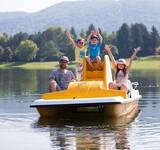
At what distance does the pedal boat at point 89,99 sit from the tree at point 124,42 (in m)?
129

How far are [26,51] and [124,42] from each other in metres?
25.0

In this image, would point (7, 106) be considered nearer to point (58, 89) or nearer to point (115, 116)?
point (58, 89)

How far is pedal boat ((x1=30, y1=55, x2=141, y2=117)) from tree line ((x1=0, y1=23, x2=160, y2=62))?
119 m

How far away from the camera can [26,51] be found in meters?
150

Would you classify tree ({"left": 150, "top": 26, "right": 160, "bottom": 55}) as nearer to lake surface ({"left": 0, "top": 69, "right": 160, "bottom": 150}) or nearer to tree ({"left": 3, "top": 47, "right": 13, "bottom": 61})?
tree ({"left": 3, "top": 47, "right": 13, "bottom": 61})

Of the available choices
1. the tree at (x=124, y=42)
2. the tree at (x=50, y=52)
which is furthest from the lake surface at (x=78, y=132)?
the tree at (x=50, y=52)

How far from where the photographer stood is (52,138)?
602 inches

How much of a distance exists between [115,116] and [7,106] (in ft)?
19.8

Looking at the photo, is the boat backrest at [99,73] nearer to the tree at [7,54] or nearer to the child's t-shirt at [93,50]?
the child's t-shirt at [93,50]

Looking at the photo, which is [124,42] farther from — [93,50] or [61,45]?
[93,50]

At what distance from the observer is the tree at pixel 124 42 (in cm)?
14925

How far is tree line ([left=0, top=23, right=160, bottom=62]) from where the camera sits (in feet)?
488

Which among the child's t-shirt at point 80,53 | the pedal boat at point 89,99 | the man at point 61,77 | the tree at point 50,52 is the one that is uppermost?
the child's t-shirt at point 80,53

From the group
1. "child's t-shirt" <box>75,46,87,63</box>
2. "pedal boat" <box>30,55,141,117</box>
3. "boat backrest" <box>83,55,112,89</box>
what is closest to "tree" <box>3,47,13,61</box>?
"child's t-shirt" <box>75,46,87,63</box>
